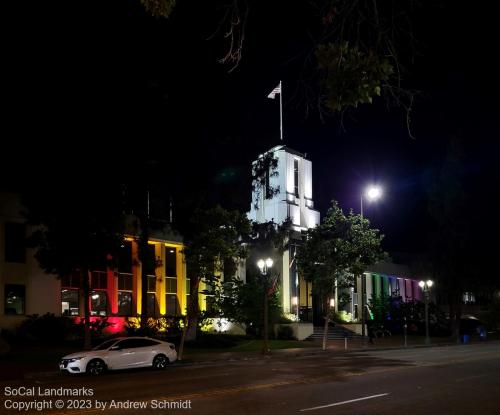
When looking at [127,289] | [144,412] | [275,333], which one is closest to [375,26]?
[144,412]

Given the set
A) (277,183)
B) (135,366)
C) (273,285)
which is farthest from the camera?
(277,183)

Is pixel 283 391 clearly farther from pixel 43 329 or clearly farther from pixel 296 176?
pixel 296 176

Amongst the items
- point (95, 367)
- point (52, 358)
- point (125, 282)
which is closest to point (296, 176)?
point (125, 282)

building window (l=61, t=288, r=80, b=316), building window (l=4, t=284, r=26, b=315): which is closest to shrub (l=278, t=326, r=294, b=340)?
building window (l=61, t=288, r=80, b=316)

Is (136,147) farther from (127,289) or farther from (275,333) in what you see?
(275,333)

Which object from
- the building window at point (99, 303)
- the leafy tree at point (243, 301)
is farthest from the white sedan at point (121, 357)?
the building window at point (99, 303)

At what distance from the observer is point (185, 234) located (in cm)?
3325

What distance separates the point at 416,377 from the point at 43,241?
60.2ft

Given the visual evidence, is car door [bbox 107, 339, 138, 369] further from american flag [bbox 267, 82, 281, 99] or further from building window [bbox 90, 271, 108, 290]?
american flag [bbox 267, 82, 281, 99]

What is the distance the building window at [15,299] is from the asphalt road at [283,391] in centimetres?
1365

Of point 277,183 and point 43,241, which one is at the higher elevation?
point 277,183

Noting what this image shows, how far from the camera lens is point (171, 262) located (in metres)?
43.2

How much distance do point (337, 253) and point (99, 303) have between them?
1476cm

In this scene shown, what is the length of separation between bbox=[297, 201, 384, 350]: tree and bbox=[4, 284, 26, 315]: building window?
51.5 ft
